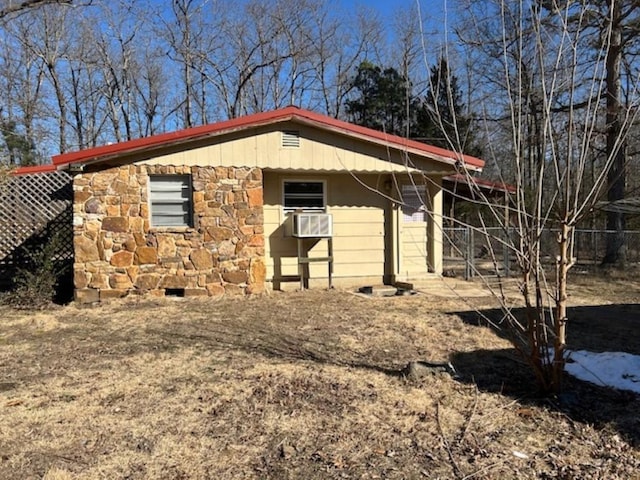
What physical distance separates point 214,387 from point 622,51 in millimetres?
13624

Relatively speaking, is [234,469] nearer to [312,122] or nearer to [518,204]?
[518,204]

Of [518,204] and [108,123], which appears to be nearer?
[518,204]

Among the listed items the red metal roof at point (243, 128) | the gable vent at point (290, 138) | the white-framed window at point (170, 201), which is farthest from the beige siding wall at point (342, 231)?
the white-framed window at point (170, 201)

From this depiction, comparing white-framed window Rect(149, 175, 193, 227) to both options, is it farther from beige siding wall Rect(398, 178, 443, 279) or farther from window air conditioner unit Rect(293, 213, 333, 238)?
beige siding wall Rect(398, 178, 443, 279)

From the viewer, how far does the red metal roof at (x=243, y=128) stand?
7469mm

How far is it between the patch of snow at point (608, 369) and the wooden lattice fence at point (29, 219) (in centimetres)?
773

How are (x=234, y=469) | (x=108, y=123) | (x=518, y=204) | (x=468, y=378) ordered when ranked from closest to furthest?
(x=234, y=469), (x=518, y=204), (x=468, y=378), (x=108, y=123)

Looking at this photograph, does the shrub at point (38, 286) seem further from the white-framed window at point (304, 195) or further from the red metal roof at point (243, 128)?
the white-framed window at point (304, 195)

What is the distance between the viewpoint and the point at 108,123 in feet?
83.4

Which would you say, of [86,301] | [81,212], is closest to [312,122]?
[81,212]

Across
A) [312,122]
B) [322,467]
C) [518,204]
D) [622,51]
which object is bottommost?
[322,467]

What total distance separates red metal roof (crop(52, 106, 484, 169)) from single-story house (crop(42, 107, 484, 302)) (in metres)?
0.02

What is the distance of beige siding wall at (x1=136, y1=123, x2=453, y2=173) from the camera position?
7996 mm

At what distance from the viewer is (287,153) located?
8.34 metres
